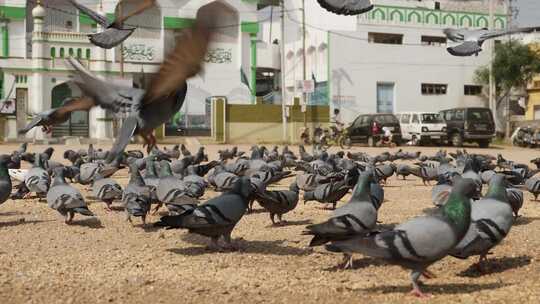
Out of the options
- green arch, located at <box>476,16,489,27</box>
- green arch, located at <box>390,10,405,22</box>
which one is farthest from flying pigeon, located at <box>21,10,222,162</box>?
green arch, located at <box>476,16,489,27</box>

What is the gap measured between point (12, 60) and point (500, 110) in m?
28.5

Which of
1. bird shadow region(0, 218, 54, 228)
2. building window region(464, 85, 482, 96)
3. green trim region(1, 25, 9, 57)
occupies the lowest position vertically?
bird shadow region(0, 218, 54, 228)

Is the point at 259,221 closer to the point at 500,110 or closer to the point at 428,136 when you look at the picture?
the point at 428,136

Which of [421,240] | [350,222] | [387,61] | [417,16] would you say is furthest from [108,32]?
[417,16]

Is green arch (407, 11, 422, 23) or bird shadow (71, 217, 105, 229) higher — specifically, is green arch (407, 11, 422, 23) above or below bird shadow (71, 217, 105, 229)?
above

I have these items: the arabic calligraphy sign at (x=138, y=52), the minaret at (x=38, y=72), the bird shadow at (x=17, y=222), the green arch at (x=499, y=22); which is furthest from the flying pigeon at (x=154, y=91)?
the green arch at (x=499, y=22)

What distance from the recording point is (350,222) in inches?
241

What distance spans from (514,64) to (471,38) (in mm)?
33220

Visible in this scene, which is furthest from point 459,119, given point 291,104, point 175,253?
point 175,253

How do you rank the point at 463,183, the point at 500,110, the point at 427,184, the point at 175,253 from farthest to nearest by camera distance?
the point at 500,110, the point at 427,184, the point at 175,253, the point at 463,183

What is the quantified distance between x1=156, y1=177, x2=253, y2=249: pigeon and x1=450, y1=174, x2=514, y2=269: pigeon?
225 cm

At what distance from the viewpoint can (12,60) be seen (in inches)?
1420

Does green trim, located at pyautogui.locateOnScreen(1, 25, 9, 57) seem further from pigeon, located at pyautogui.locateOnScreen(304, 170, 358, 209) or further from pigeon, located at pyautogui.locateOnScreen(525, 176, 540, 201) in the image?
pigeon, located at pyautogui.locateOnScreen(525, 176, 540, 201)

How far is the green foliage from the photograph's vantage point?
38.6 meters
